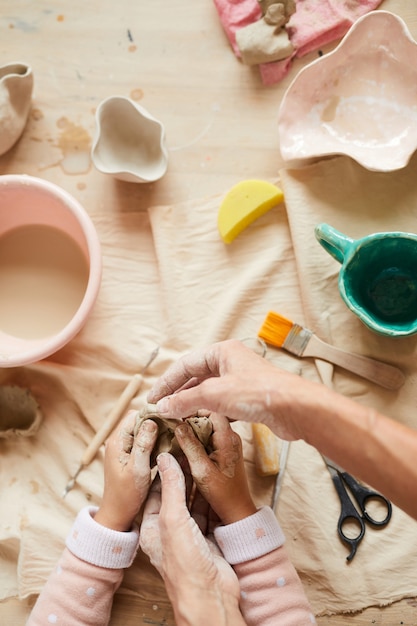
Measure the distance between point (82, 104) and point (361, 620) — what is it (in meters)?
1.03

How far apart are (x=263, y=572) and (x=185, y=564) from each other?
0.55 feet

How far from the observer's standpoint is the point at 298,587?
836mm

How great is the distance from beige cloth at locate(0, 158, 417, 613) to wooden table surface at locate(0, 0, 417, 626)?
7 centimetres

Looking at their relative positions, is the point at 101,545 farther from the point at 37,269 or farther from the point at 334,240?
the point at 334,240

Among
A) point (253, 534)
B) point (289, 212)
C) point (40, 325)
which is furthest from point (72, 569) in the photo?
point (289, 212)

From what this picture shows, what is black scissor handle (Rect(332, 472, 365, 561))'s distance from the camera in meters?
0.91

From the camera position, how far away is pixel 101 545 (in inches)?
33.4

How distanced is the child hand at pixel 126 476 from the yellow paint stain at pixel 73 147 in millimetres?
504

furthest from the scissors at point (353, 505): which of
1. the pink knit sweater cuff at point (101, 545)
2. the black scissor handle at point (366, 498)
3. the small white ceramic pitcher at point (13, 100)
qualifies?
the small white ceramic pitcher at point (13, 100)

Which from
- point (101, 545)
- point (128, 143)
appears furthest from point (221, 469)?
point (128, 143)

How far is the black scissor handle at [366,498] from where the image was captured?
2.98 feet

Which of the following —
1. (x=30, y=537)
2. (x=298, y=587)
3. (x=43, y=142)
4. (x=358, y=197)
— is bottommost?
(x=30, y=537)

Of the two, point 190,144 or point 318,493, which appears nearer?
point 318,493

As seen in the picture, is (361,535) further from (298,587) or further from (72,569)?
(72,569)
